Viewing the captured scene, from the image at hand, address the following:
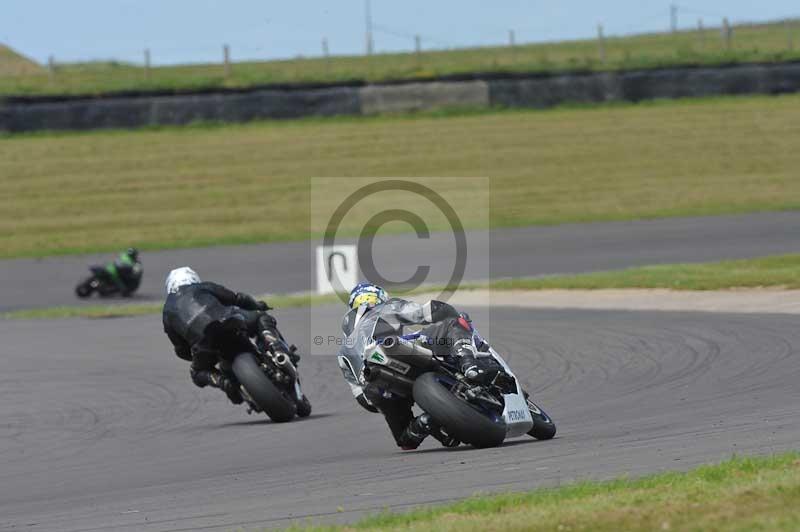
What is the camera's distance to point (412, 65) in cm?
4619

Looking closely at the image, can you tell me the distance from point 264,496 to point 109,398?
630 cm

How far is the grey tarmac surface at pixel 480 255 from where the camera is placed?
973 inches

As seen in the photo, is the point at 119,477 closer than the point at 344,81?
Yes

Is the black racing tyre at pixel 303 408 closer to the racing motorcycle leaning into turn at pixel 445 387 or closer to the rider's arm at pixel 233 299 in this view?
the rider's arm at pixel 233 299

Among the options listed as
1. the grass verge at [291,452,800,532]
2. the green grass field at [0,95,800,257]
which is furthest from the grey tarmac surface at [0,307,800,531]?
the green grass field at [0,95,800,257]

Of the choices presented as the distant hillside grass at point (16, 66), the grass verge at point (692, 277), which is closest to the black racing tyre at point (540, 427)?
the grass verge at point (692, 277)

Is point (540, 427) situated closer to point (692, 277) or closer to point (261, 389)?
point (261, 389)

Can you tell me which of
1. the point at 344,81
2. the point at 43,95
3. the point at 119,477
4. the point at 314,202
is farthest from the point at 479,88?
the point at 119,477

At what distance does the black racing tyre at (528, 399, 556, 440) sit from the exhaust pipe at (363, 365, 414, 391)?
86 cm

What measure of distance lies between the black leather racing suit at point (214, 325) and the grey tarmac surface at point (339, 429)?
0.49 meters

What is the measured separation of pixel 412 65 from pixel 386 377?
125 ft

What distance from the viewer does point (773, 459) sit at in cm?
708

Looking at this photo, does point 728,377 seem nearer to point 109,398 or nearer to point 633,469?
point 633,469

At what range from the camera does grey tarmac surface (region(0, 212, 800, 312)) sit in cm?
2470
